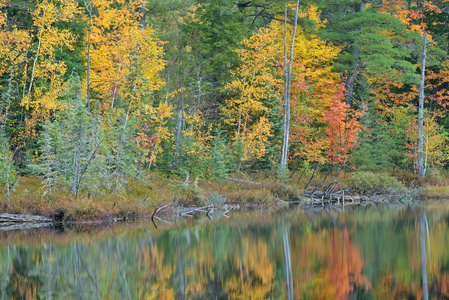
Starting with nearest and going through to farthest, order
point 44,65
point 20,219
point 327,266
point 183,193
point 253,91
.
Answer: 1. point 327,266
2. point 20,219
3. point 183,193
4. point 44,65
5. point 253,91

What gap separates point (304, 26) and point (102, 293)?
25.1 meters

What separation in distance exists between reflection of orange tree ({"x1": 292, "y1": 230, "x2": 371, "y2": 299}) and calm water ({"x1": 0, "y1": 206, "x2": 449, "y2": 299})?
2 centimetres

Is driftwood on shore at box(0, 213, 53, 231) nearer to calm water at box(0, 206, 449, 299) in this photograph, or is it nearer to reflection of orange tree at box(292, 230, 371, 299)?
calm water at box(0, 206, 449, 299)

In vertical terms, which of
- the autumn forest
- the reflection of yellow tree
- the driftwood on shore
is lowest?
the reflection of yellow tree

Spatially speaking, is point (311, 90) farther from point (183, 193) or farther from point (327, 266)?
point (327, 266)

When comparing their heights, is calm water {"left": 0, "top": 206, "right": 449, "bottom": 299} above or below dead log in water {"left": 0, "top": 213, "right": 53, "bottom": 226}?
below

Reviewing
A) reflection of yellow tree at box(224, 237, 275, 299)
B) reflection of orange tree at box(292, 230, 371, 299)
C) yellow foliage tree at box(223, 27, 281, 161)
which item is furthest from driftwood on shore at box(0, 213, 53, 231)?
yellow foliage tree at box(223, 27, 281, 161)

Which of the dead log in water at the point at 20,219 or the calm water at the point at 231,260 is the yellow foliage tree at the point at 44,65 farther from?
the calm water at the point at 231,260

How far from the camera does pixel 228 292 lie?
28.6 feet

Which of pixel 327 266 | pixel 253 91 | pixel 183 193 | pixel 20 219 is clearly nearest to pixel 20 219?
pixel 20 219

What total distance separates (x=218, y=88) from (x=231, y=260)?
58.6 ft

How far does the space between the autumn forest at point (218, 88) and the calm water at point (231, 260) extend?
4724 millimetres

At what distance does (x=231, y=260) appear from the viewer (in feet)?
37.4

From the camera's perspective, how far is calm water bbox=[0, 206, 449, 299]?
8766 millimetres
